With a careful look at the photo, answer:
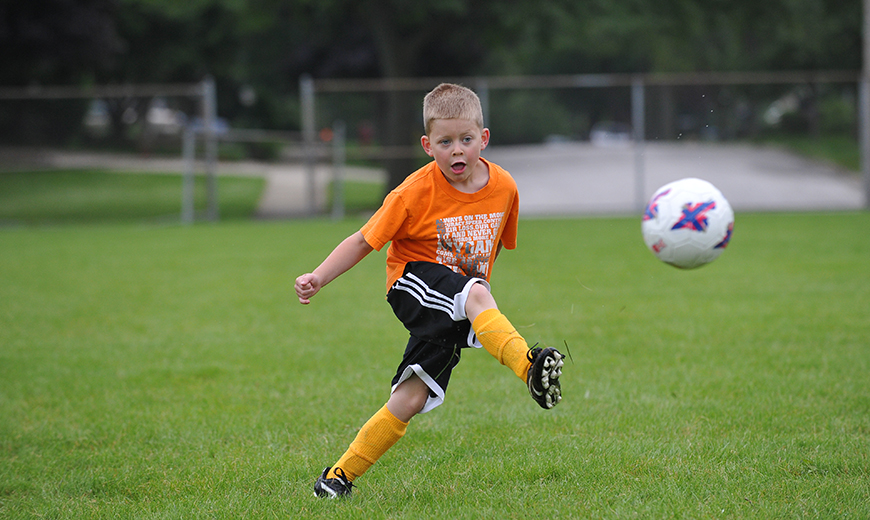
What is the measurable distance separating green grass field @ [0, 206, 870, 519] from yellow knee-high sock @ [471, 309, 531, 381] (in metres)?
0.54

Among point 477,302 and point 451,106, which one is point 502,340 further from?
point 451,106

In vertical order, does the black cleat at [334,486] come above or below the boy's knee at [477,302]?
below

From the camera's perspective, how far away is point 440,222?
10.1 ft

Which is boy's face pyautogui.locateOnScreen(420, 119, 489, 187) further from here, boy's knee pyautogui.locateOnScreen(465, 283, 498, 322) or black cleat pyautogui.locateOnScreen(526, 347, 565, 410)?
black cleat pyautogui.locateOnScreen(526, 347, 565, 410)

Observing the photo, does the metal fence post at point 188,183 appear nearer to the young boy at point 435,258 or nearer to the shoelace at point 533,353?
the young boy at point 435,258

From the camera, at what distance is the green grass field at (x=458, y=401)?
3.10 metres

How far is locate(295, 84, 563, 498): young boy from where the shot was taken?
2.98 meters

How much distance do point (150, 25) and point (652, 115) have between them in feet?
57.5

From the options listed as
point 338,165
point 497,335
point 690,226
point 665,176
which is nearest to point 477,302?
point 497,335

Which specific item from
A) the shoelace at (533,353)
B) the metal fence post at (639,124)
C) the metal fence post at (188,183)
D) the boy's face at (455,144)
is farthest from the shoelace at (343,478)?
the metal fence post at (188,183)

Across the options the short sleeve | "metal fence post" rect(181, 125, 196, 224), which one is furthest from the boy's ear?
"metal fence post" rect(181, 125, 196, 224)

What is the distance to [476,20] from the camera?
19766 millimetres

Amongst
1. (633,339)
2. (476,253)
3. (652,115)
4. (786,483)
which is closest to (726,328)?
(633,339)

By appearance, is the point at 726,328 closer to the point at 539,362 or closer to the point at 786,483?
the point at 786,483
